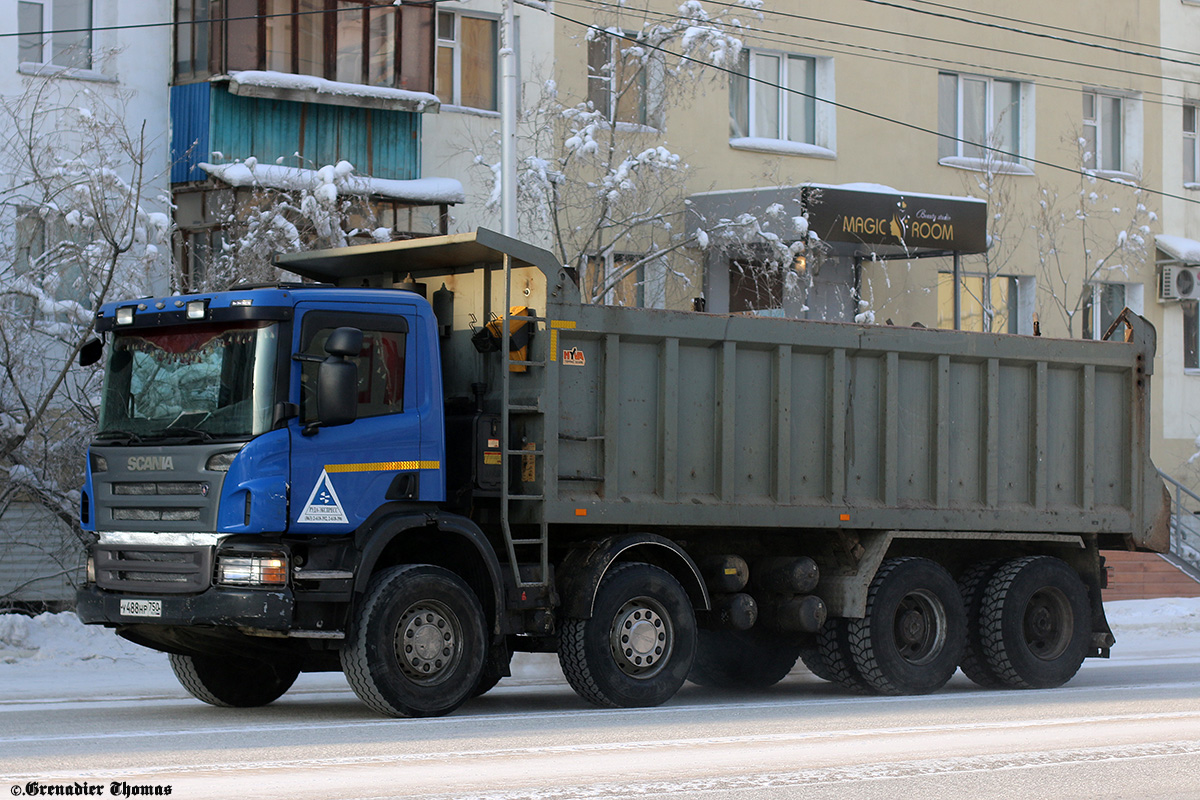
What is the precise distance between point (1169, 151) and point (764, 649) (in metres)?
20.7

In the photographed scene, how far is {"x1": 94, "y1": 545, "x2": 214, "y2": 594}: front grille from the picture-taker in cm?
1037

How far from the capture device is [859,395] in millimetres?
13320

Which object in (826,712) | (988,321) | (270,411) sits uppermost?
(988,321)

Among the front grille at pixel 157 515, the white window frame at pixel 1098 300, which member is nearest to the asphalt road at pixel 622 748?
the front grille at pixel 157 515

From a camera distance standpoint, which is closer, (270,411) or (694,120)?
(270,411)

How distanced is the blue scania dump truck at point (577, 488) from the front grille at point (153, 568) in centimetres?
2

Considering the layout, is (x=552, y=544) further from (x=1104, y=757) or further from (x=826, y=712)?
(x=1104, y=757)

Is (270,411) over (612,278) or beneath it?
beneath

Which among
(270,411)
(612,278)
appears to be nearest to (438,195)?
A: (612,278)

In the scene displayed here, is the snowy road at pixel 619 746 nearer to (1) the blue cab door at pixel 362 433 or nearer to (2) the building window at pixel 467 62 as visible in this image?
(1) the blue cab door at pixel 362 433

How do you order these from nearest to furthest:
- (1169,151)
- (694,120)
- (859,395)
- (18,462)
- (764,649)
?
1. (859,395)
2. (764,649)
3. (18,462)
4. (694,120)
5. (1169,151)

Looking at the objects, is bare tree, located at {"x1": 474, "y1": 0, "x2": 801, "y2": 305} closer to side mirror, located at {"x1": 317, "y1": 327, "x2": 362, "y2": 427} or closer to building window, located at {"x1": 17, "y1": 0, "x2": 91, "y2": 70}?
building window, located at {"x1": 17, "y1": 0, "x2": 91, "y2": 70}

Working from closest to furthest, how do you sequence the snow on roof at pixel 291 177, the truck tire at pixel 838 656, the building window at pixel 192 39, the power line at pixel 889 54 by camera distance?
the truck tire at pixel 838 656, the snow on roof at pixel 291 177, the building window at pixel 192 39, the power line at pixel 889 54

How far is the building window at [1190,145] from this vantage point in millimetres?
32000
